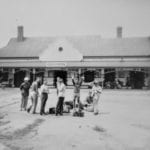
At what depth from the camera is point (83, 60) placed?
1549 inches

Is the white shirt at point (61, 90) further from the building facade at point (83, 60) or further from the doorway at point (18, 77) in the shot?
the doorway at point (18, 77)

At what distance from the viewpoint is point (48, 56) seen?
3912 cm

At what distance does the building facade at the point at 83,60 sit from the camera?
36.0m

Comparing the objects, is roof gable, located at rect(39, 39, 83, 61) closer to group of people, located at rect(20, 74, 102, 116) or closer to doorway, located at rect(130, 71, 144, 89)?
doorway, located at rect(130, 71, 144, 89)

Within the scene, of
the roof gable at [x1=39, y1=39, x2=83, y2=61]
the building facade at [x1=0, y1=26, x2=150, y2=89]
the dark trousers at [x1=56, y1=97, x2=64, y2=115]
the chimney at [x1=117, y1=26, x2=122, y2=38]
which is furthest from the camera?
the chimney at [x1=117, y1=26, x2=122, y2=38]

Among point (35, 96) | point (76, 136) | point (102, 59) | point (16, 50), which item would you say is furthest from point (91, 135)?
point (16, 50)

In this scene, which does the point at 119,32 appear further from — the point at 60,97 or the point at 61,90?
the point at 60,97

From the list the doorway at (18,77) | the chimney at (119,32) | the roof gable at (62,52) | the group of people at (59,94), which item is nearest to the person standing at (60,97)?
the group of people at (59,94)

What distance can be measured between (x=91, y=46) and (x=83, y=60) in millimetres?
4905

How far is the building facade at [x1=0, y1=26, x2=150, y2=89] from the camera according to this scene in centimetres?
3597

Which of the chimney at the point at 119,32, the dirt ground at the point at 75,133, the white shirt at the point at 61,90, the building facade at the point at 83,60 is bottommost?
the dirt ground at the point at 75,133

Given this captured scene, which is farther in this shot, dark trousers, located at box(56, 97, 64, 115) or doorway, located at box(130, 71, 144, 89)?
doorway, located at box(130, 71, 144, 89)

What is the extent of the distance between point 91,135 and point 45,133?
50.7 inches

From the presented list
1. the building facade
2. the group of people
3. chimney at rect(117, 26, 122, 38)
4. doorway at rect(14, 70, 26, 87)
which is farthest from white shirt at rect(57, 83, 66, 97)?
chimney at rect(117, 26, 122, 38)
